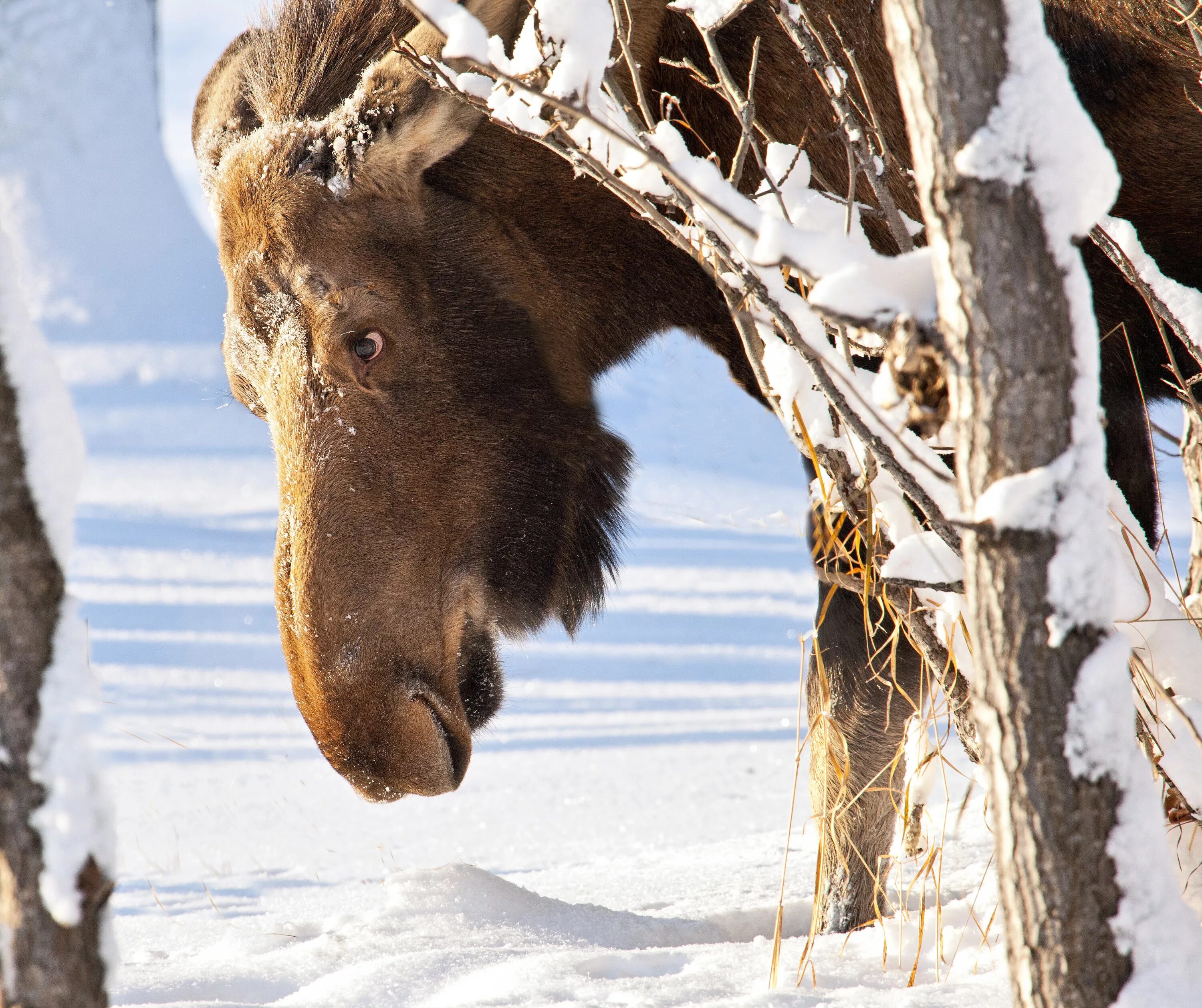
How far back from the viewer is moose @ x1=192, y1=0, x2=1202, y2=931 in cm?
227

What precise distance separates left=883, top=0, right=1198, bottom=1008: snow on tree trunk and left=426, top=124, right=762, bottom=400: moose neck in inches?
71.6

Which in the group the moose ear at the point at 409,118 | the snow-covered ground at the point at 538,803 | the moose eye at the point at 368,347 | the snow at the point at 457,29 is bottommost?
the snow-covered ground at the point at 538,803

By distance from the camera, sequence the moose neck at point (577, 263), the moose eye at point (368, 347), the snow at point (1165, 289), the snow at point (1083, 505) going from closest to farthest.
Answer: the snow at point (1083, 505)
the snow at point (1165, 289)
the moose eye at point (368, 347)
the moose neck at point (577, 263)

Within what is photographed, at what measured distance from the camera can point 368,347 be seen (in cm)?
246

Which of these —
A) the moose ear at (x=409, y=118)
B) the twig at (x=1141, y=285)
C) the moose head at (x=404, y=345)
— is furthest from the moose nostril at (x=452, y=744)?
the twig at (x=1141, y=285)

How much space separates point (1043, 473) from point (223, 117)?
8.11 ft

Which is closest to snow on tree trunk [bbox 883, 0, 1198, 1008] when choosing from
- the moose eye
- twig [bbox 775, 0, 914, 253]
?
twig [bbox 775, 0, 914, 253]

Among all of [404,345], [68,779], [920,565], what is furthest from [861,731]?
[68,779]

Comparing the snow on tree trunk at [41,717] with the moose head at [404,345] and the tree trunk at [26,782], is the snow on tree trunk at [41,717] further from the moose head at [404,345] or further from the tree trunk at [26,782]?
the moose head at [404,345]

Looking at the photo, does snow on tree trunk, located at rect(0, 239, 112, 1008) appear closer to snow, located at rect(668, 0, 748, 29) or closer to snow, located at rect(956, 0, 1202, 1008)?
snow, located at rect(956, 0, 1202, 1008)

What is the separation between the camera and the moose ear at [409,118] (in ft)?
7.77

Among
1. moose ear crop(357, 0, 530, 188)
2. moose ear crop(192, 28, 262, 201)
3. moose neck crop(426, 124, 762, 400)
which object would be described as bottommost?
moose neck crop(426, 124, 762, 400)

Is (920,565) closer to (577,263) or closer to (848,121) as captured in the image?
(848,121)

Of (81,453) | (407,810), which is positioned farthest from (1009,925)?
(407,810)
